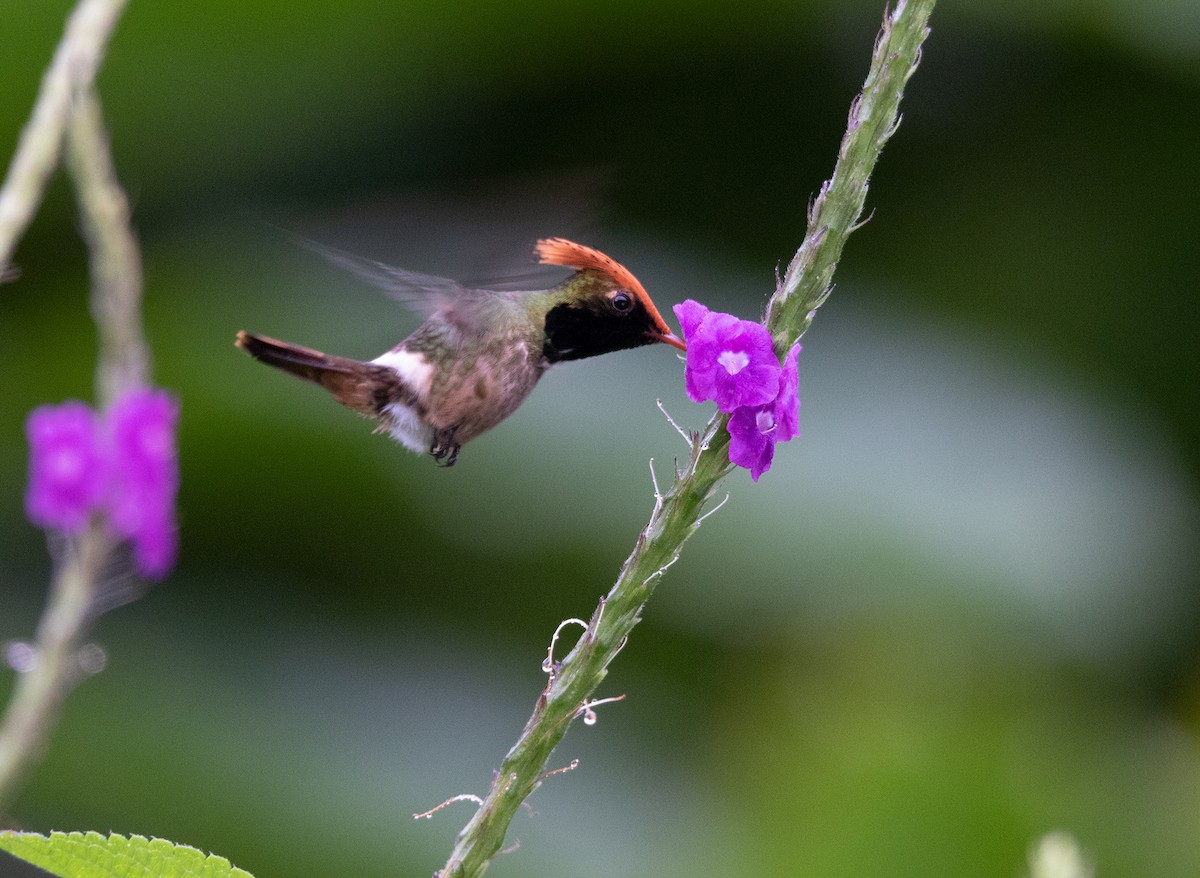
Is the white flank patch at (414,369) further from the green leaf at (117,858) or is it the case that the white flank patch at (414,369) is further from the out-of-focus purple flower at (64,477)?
the green leaf at (117,858)

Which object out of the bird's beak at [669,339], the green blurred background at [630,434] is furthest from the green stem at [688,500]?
the green blurred background at [630,434]

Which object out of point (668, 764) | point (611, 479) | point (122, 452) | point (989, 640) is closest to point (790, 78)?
point (611, 479)

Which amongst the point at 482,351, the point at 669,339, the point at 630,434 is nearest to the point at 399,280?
the point at 482,351

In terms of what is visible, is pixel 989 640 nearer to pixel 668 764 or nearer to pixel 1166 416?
pixel 668 764

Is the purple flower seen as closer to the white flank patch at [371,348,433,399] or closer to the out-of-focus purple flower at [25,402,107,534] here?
the white flank patch at [371,348,433,399]

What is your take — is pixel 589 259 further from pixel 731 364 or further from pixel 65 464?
pixel 65 464

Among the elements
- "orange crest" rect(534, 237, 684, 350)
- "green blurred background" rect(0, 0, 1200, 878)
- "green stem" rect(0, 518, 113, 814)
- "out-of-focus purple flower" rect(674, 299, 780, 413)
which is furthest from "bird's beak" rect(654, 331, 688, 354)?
"green blurred background" rect(0, 0, 1200, 878)

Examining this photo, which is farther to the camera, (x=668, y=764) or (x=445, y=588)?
(x=445, y=588)
